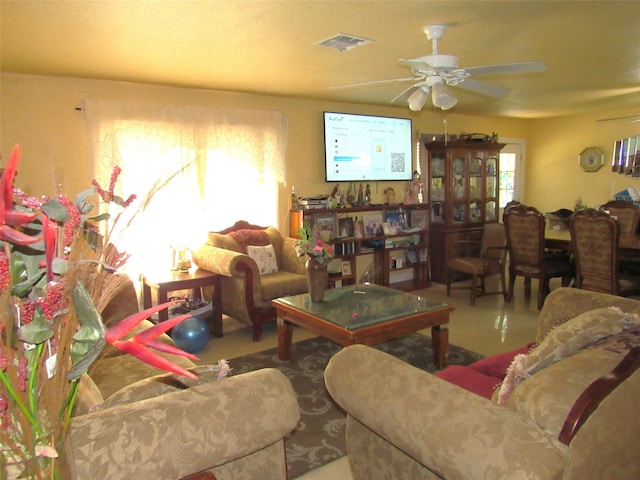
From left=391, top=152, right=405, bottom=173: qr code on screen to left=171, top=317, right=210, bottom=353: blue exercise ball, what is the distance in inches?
126

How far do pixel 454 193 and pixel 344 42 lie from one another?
11.7 feet

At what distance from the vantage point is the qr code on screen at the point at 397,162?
5871 mm

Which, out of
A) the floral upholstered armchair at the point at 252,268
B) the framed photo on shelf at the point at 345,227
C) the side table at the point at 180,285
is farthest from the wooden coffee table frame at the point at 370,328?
the framed photo on shelf at the point at 345,227

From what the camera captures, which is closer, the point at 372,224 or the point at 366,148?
the point at 366,148

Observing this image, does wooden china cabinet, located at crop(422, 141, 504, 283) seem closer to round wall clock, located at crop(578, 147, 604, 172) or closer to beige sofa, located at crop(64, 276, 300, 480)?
round wall clock, located at crop(578, 147, 604, 172)

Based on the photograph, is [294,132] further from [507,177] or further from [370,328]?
[507,177]

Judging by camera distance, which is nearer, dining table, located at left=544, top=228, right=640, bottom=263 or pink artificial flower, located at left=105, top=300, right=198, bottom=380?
pink artificial flower, located at left=105, top=300, right=198, bottom=380

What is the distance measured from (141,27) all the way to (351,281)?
3.46 m

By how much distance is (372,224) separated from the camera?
5.85 m

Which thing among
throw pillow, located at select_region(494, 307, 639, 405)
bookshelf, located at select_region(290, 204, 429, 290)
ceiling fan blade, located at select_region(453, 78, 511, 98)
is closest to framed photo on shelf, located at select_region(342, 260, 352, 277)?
bookshelf, located at select_region(290, 204, 429, 290)

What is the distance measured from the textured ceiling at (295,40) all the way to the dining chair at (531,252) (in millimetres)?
1304

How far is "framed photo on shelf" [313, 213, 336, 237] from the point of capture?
523 centimetres

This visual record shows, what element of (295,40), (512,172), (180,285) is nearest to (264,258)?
Result: (180,285)

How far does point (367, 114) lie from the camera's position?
18.6 feet
